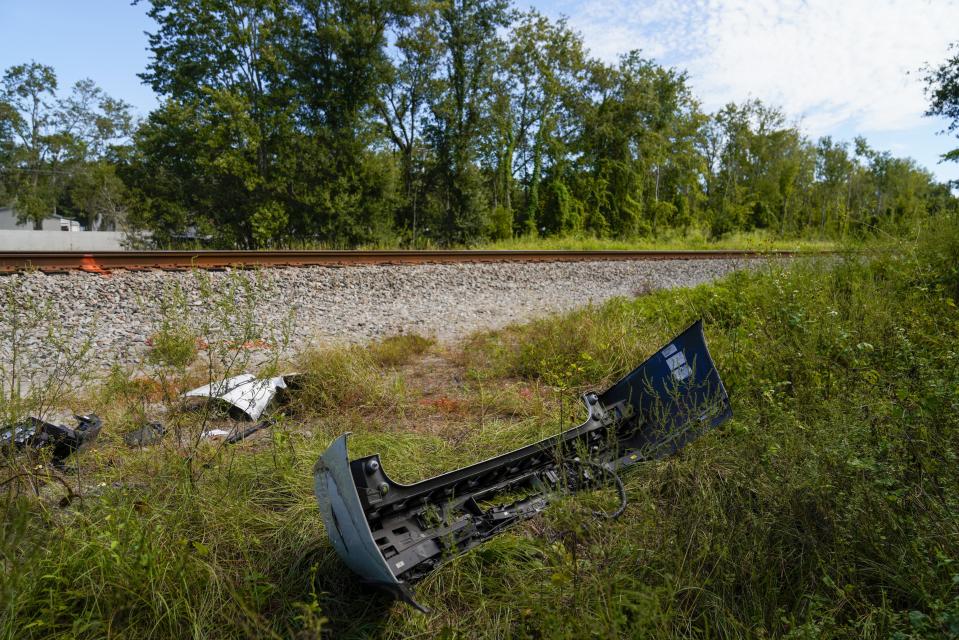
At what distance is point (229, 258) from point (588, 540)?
23.9 feet

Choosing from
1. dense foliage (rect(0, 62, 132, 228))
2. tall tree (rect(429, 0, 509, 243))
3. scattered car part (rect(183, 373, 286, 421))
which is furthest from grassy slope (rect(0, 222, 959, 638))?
dense foliage (rect(0, 62, 132, 228))

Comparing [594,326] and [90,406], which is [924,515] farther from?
[90,406]

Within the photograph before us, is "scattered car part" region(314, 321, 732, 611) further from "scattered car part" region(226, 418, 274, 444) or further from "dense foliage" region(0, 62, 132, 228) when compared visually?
"dense foliage" region(0, 62, 132, 228)

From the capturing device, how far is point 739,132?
4416 cm

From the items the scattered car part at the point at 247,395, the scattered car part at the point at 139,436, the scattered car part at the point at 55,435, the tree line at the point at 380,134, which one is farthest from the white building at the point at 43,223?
the scattered car part at the point at 139,436

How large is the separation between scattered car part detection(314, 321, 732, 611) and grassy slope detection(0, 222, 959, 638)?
15 cm

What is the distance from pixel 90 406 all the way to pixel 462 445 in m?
3.38

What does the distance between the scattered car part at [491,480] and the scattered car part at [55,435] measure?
201 centimetres

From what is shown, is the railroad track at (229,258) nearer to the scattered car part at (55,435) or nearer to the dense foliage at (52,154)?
the scattered car part at (55,435)

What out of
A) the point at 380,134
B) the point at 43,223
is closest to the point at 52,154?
the point at 43,223

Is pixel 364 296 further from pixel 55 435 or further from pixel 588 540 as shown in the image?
pixel 588 540

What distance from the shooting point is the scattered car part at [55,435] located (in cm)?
306

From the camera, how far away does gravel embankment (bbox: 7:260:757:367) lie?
6.14 meters

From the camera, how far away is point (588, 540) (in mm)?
2867
